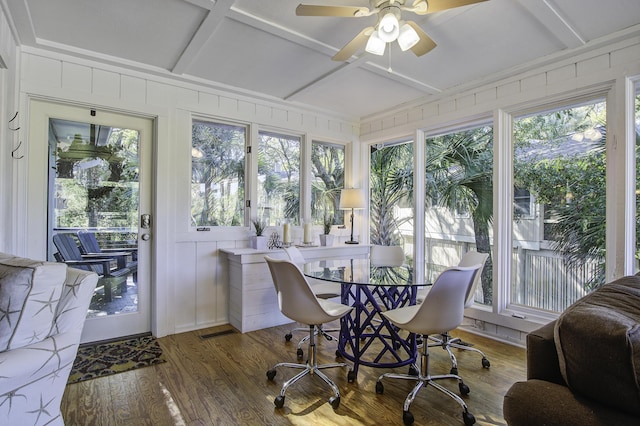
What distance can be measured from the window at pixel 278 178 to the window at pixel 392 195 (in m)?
1.14

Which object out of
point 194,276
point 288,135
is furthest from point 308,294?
point 288,135

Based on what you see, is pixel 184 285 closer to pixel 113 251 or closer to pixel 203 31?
pixel 113 251

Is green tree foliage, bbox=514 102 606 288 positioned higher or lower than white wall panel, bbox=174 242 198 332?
higher

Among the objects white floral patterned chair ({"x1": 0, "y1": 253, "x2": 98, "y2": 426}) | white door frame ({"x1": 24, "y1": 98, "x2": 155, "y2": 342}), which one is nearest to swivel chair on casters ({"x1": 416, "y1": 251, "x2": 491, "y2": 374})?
white floral patterned chair ({"x1": 0, "y1": 253, "x2": 98, "y2": 426})

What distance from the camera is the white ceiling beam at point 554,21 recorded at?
202 cm

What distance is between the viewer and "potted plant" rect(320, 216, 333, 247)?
401 cm

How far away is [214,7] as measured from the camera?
2.06 m

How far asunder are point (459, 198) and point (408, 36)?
2.14 m

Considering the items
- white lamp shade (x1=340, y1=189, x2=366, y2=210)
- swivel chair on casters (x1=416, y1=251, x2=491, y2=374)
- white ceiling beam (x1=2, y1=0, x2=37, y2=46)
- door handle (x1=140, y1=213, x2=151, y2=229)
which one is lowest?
swivel chair on casters (x1=416, y1=251, x2=491, y2=374)

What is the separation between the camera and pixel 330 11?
1769mm

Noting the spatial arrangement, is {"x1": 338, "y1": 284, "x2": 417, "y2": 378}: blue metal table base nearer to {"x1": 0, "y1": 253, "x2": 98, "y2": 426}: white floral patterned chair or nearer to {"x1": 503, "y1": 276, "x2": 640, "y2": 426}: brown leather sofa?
{"x1": 503, "y1": 276, "x2": 640, "y2": 426}: brown leather sofa

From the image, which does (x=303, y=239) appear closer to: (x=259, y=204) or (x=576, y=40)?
(x=259, y=204)

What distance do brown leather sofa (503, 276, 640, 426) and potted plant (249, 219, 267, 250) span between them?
9.18ft

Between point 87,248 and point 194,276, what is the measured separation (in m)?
0.95
